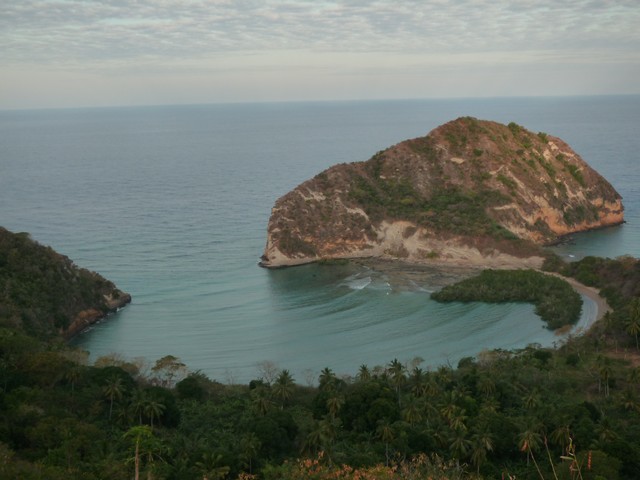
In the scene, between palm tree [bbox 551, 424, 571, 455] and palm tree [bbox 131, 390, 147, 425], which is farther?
palm tree [bbox 131, 390, 147, 425]

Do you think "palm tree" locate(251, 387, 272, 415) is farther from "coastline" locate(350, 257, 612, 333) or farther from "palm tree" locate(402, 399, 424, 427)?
"coastline" locate(350, 257, 612, 333)

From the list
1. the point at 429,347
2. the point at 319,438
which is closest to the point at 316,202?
the point at 429,347

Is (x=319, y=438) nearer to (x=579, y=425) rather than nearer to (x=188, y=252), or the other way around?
(x=579, y=425)

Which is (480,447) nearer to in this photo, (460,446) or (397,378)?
(460,446)

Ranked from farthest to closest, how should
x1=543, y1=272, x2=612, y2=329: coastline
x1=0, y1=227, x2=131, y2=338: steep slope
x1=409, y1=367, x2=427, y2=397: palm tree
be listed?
x1=543, y1=272, x2=612, y2=329: coastline → x1=0, y1=227, x2=131, y2=338: steep slope → x1=409, y1=367, x2=427, y2=397: palm tree

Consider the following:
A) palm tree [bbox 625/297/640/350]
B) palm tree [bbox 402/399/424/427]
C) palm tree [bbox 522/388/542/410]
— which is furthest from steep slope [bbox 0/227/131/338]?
palm tree [bbox 625/297/640/350]

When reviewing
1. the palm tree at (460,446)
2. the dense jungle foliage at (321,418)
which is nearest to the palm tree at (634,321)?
the dense jungle foliage at (321,418)

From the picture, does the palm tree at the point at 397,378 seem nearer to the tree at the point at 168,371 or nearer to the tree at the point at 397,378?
the tree at the point at 397,378
